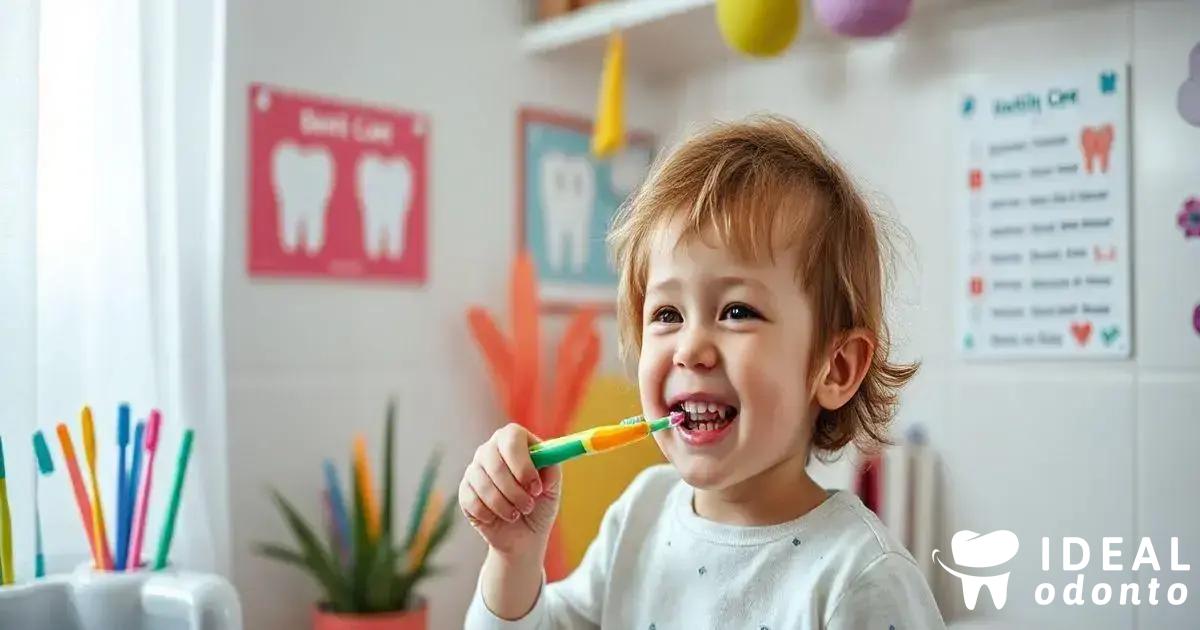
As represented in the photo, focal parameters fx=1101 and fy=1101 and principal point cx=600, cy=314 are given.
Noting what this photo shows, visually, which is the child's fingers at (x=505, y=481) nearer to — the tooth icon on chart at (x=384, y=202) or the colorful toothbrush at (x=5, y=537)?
the colorful toothbrush at (x=5, y=537)

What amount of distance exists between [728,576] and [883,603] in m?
0.12

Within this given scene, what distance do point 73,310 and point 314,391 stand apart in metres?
0.30

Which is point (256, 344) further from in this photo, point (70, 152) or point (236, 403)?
point (70, 152)

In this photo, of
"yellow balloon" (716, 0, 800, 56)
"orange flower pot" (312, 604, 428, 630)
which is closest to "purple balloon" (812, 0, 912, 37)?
"yellow balloon" (716, 0, 800, 56)

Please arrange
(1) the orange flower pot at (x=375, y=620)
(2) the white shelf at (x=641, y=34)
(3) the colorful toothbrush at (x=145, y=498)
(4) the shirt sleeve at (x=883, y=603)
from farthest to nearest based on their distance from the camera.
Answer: (2) the white shelf at (x=641, y=34)
(1) the orange flower pot at (x=375, y=620)
(3) the colorful toothbrush at (x=145, y=498)
(4) the shirt sleeve at (x=883, y=603)

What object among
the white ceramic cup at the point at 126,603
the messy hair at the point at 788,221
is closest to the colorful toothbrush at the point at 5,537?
the white ceramic cup at the point at 126,603

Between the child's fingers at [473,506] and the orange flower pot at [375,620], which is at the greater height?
the child's fingers at [473,506]

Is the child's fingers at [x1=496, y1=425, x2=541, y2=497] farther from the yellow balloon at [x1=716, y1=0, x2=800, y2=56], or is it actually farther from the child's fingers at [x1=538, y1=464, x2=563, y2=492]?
the yellow balloon at [x1=716, y1=0, x2=800, y2=56]

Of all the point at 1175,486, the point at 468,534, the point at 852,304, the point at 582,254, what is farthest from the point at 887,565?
the point at 582,254

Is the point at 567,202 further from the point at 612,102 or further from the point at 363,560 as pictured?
the point at 363,560

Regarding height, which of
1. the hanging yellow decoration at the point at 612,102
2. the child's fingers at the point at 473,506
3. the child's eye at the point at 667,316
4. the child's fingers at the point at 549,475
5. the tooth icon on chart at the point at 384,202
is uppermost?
the hanging yellow decoration at the point at 612,102

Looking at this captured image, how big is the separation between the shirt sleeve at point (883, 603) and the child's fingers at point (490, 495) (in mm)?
231

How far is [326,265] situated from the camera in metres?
1.28

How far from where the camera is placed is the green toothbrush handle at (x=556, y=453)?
0.74 m
